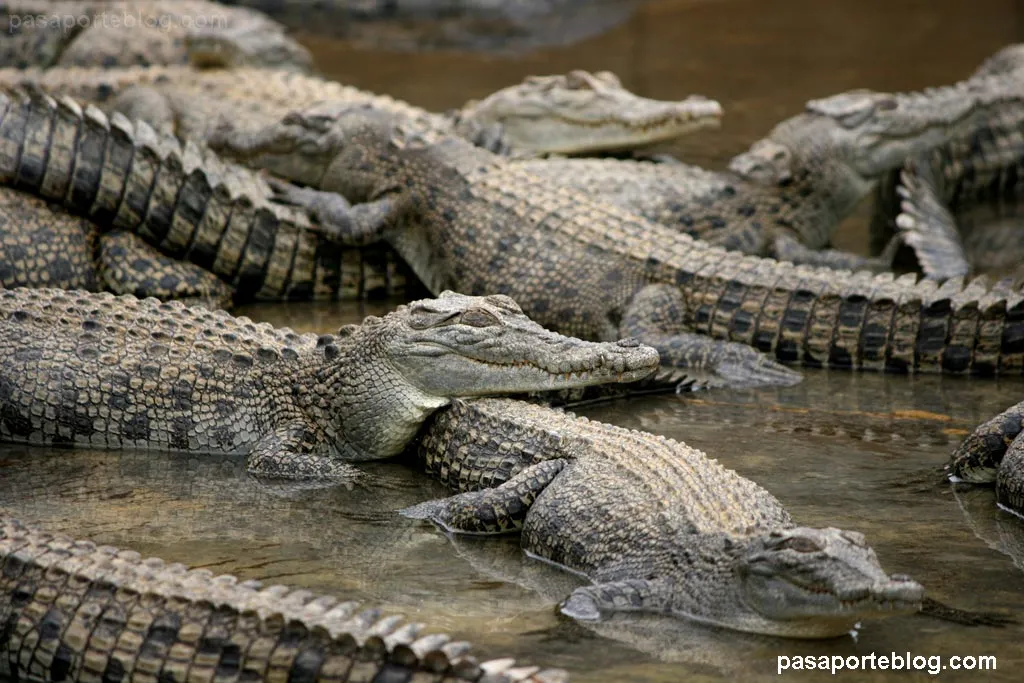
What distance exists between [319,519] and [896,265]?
15.6 ft

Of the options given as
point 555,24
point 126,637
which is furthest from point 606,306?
point 555,24

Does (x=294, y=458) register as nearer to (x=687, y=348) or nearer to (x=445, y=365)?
(x=445, y=365)

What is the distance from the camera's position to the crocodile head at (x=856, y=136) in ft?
29.8

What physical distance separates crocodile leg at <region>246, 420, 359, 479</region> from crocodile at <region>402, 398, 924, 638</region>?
14.0 inches

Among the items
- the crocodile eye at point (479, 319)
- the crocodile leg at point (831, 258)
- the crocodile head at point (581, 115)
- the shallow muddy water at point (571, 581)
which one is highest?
the crocodile head at point (581, 115)

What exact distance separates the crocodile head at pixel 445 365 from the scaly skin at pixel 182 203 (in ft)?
7.87

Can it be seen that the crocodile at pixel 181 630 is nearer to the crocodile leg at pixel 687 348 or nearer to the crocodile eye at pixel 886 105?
the crocodile leg at pixel 687 348

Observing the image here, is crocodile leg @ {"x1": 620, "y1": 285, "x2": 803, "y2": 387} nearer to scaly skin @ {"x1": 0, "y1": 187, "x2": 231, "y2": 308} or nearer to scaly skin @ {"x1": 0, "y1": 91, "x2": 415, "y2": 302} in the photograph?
scaly skin @ {"x1": 0, "y1": 91, "x2": 415, "y2": 302}

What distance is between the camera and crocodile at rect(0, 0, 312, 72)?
37.8ft

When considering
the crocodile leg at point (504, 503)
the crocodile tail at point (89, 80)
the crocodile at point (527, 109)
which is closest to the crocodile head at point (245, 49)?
the crocodile tail at point (89, 80)

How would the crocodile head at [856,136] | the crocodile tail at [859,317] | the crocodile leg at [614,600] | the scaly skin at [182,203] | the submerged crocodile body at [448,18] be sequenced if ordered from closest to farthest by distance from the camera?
the crocodile leg at [614,600], the crocodile tail at [859,317], the scaly skin at [182,203], the crocodile head at [856,136], the submerged crocodile body at [448,18]

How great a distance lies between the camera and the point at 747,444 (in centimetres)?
592

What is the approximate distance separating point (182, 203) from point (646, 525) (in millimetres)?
4036

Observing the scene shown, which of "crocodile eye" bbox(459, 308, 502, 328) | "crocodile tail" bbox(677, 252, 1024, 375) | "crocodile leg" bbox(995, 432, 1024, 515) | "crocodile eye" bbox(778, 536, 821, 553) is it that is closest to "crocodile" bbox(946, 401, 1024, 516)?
"crocodile leg" bbox(995, 432, 1024, 515)
